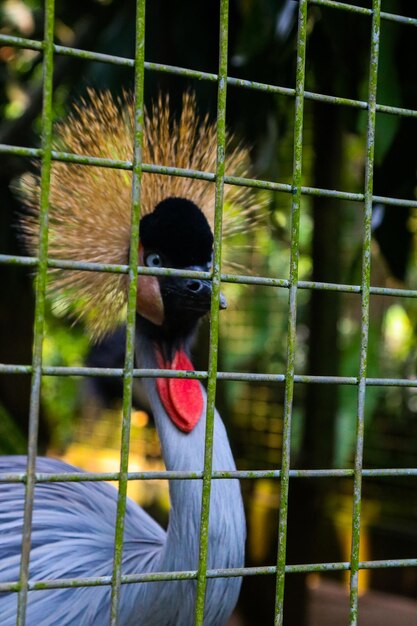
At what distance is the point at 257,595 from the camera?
302 centimetres

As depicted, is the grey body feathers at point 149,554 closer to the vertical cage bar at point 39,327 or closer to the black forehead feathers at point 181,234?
the black forehead feathers at point 181,234

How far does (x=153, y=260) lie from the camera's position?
1.74 m

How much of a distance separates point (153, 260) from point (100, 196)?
180 mm

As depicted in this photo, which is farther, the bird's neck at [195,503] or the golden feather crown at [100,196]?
the golden feather crown at [100,196]

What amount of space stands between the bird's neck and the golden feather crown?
0.32 m

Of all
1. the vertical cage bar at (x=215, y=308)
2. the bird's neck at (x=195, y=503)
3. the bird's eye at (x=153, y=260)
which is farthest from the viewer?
the bird's eye at (x=153, y=260)

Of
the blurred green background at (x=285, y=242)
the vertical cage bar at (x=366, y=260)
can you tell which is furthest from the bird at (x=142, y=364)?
the vertical cage bar at (x=366, y=260)

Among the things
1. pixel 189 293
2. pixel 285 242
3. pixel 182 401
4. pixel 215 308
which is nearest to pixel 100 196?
pixel 189 293

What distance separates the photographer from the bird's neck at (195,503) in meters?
1.49

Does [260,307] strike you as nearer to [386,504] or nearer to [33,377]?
[386,504]

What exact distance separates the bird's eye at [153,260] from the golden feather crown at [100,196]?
67mm

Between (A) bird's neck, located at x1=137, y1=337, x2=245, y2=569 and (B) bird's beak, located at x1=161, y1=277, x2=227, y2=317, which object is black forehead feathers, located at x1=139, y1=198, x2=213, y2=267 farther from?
(A) bird's neck, located at x1=137, y1=337, x2=245, y2=569

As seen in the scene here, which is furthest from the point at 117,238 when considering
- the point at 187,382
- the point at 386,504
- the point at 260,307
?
the point at 386,504

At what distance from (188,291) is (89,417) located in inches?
201
